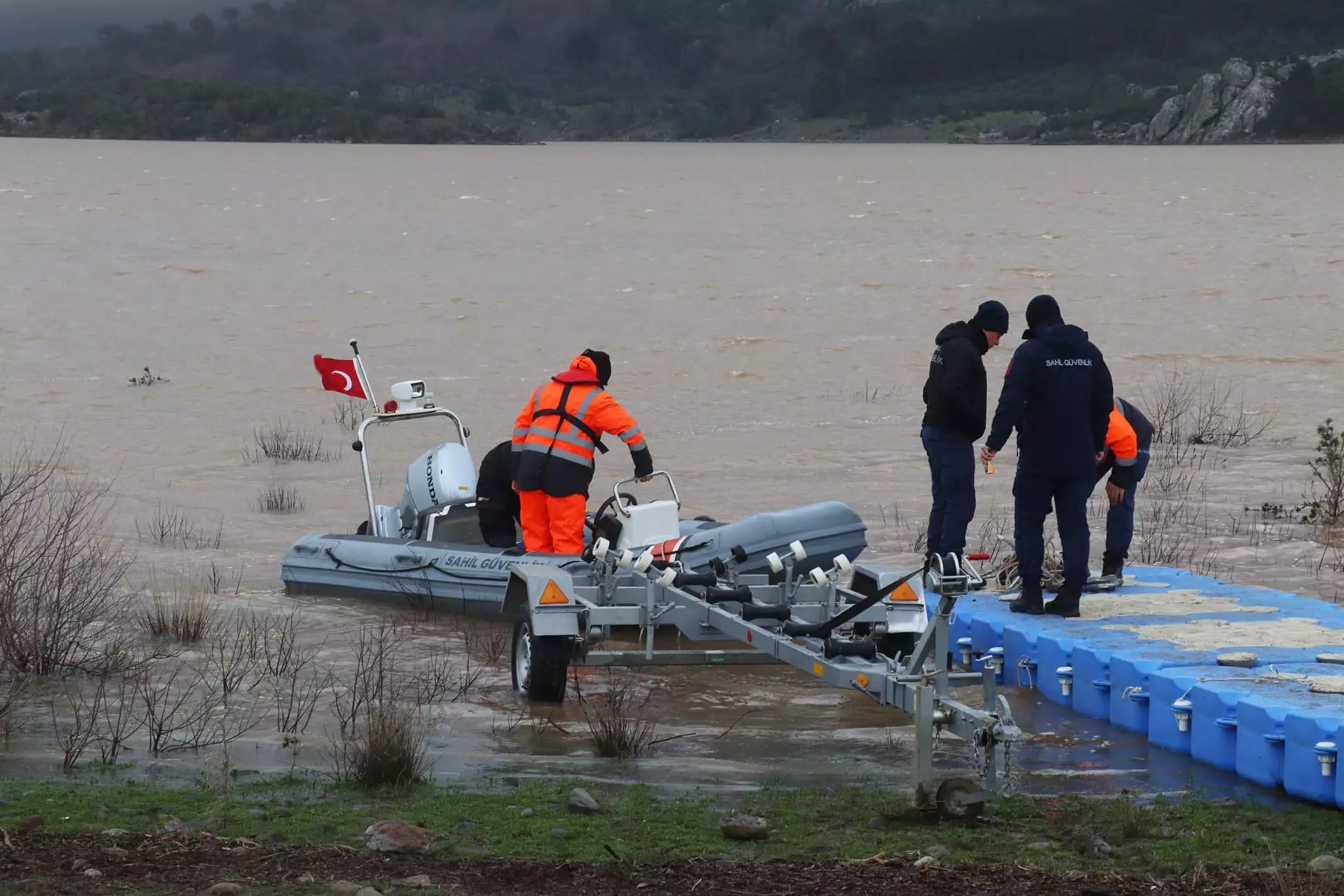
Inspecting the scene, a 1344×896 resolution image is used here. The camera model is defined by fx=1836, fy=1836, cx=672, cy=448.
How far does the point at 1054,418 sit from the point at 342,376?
5.39 metres

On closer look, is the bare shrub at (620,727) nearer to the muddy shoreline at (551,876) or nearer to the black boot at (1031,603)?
the muddy shoreline at (551,876)

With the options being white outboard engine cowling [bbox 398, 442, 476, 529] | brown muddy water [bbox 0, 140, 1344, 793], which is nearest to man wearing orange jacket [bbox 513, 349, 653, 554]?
brown muddy water [bbox 0, 140, 1344, 793]

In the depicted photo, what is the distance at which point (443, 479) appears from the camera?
1196 cm

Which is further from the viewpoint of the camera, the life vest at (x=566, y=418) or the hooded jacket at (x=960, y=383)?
the life vest at (x=566, y=418)

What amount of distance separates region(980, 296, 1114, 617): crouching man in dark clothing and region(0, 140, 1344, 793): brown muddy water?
0.96 metres

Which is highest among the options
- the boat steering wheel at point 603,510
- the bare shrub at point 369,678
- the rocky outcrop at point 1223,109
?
the rocky outcrop at point 1223,109

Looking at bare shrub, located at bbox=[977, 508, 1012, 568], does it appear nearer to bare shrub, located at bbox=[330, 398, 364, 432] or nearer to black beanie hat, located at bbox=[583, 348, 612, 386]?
black beanie hat, located at bbox=[583, 348, 612, 386]

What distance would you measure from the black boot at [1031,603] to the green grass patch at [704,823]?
8.66 feet

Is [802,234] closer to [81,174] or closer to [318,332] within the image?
[318,332]

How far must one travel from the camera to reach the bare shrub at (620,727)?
7.59 meters

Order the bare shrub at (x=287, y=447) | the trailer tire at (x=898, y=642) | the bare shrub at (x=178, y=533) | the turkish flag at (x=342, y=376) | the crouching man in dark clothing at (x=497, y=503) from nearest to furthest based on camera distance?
the trailer tire at (x=898, y=642) → the crouching man in dark clothing at (x=497, y=503) → the turkish flag at (x=342, y=376) → the bare shrub at (x=178, y=533) → the bare shrub at (x=287, y=447)

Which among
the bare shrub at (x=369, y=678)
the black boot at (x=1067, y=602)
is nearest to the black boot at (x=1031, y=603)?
the black boot at (x=1067, y=602)

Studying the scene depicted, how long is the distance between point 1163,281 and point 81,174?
86429mm

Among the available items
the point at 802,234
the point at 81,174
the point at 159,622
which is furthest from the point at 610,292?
the point at 81,174
